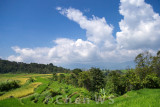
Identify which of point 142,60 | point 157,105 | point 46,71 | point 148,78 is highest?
point 142,60

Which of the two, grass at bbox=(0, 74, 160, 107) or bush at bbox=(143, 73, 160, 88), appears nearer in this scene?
grass at bbox=(0, 74, 160, 107)

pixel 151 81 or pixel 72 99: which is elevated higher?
pixel 151 81

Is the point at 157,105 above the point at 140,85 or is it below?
above

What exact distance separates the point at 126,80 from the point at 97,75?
42.5ft

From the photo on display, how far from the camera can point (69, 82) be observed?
176ft

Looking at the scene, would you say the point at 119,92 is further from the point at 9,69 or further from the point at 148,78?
the point at 9,69

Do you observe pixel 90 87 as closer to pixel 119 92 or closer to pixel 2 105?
pixel 119 92

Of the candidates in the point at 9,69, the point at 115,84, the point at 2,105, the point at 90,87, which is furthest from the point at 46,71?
the point at 2,105

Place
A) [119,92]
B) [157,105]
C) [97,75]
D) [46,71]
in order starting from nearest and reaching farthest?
[157,105], [119,92], [97,75], [46,71]

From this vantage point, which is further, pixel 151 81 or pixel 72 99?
pixel 151 81

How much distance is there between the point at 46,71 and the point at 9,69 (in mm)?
47472

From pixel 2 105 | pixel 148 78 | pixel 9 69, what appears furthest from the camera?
pixel 9 69

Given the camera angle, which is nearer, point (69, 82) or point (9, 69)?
point (69, 82)

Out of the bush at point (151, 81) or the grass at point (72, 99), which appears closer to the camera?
the grass at point (72, 99)
